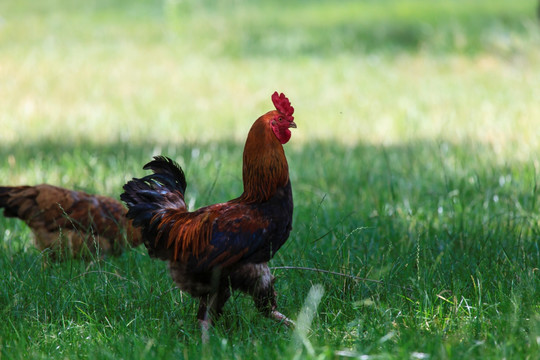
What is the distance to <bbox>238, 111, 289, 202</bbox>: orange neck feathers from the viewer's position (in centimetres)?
368

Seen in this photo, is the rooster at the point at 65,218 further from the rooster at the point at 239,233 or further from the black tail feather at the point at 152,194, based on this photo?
the rooster at the point at 239,233

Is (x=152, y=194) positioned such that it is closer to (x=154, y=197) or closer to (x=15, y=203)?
(x=154, y=197)

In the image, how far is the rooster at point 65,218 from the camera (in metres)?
5.16

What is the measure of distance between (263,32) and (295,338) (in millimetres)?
14251

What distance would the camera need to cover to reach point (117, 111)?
1023 cm

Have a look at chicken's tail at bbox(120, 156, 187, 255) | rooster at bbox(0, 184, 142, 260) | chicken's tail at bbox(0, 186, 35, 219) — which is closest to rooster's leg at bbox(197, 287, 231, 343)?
chicken's tail at bbox(120, 156, 187, 255)

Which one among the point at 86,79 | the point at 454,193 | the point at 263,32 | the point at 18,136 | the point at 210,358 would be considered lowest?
the point at 210,358

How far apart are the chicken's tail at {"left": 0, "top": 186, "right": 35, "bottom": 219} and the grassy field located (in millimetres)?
188

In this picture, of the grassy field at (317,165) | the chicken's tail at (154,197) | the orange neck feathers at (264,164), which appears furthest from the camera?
the chicken's tail at (154,197)

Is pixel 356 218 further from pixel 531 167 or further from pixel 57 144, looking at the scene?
pixel 57 144

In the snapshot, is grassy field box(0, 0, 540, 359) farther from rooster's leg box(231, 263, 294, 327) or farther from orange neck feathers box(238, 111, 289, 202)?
orange neck feathers box(238, 111, 289, 202)

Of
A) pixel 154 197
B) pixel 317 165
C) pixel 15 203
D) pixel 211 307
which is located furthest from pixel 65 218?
pixel 317 165

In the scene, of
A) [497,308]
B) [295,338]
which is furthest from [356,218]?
[295,338]

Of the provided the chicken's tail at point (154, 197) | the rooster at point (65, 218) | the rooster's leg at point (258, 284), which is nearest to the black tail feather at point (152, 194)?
the chicken's tail at point (154, 197)
